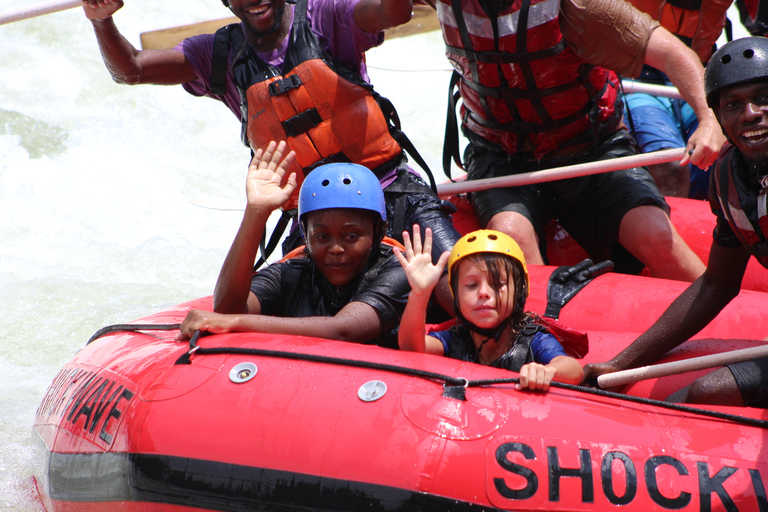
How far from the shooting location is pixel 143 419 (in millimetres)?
2021

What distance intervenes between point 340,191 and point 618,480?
1178 mm

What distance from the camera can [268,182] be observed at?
8.07ft

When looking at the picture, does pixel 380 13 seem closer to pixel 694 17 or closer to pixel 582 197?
pixel 582 197

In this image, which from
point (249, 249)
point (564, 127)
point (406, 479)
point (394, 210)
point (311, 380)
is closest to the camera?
point (406, 479)

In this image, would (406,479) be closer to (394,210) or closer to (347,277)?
(347,277)

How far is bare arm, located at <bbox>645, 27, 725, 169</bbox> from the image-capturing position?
2.59m

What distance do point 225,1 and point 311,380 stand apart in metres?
1.78

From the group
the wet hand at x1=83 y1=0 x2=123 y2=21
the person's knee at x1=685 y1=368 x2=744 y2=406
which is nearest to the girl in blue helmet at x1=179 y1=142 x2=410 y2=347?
the person's knee at x1=685 y1=368 x2=744 y2=406

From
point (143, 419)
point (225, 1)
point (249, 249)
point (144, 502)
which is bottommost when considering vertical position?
point (144, 502)

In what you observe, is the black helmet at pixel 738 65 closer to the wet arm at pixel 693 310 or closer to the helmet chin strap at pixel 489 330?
the wet arm at pixel 693 310

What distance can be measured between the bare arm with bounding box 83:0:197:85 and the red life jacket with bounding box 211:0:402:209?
0.18 meters

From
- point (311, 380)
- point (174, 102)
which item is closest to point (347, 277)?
point (311, 380)

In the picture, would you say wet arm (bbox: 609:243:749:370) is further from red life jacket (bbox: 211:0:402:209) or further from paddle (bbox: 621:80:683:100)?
paddle (bbox: 621:80:683:100)

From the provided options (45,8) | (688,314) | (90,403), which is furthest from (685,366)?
(45,8)
